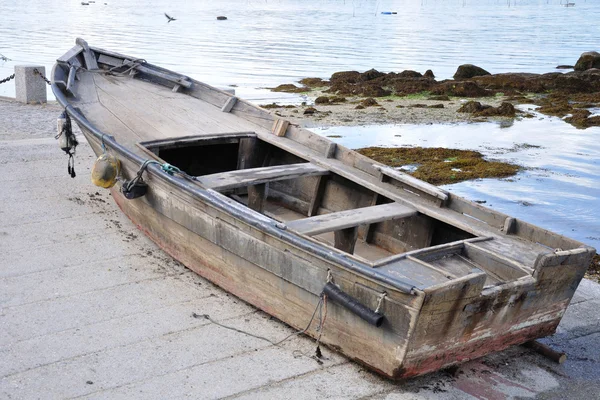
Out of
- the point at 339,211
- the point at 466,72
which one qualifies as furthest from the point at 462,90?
the point at 339,211

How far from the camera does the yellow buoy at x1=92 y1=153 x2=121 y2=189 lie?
671 centimetres

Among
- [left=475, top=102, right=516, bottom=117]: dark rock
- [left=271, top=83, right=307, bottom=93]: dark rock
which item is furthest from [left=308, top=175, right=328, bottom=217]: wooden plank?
[left=271, top=83, right=307, bottom=93]: dark rock

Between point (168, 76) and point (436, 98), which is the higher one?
point (168, 76)

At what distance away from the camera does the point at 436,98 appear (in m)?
20.2

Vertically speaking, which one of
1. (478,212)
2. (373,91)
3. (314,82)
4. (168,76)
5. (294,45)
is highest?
(478,212)

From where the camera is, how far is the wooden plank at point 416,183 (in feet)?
20.0

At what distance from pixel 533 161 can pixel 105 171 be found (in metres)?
8.56

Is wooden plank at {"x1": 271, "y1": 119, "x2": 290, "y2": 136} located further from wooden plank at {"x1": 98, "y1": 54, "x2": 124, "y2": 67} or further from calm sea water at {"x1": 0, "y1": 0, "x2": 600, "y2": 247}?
wooden plank at {"x1": 98, "y1": 54, "x2": 124, "y2": 67}

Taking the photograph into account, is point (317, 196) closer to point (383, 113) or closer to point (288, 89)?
point (383, 113)

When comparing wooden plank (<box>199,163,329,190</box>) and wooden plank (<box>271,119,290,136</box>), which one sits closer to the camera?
wooden plank (<box>199,163,329,190</box>)

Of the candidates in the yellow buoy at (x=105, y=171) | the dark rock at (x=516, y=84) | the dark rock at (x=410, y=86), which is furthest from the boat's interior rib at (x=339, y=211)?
the dark rock at (x=516, y=84)

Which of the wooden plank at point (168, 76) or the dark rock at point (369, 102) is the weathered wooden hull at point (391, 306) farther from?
the dark rock at point (369, 102)

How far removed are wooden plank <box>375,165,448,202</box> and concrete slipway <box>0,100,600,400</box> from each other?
1.49 metres

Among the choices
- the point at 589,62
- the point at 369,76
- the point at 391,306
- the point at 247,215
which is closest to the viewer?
the point at 391,306
